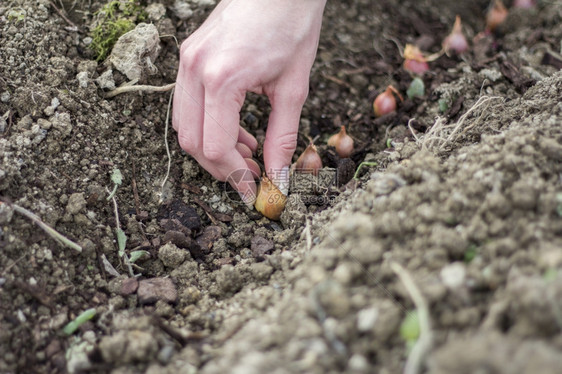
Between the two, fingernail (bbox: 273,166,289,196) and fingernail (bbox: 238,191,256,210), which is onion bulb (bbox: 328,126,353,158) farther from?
fingernail (bbox: 238,191,256,210)

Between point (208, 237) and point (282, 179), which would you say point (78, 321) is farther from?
point (282, 179)

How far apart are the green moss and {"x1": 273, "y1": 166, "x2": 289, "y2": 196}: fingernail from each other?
916 millimetres

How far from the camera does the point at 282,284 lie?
1.34 metres

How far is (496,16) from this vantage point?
272cm

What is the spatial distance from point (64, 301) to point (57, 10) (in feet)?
4.27

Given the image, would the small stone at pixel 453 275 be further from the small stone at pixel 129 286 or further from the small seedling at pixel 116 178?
the small seedling at pixel 116 178

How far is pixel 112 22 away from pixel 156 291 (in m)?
1.21

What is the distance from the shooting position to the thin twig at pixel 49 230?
4.58ft

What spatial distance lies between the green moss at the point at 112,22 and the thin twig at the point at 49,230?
0.83 metres

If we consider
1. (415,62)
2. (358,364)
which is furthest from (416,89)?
(358,364)

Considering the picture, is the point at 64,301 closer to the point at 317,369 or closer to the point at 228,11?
the point at 317,369

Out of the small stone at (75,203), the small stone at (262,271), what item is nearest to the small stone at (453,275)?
the small stone at (262,271)

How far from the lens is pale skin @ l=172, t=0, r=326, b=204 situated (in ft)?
5.22

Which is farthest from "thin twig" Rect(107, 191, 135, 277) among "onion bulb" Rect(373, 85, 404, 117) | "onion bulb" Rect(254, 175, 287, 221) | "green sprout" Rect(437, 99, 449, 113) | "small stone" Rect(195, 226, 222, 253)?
"green sprout" Rect(437, 99, 449, 113)
